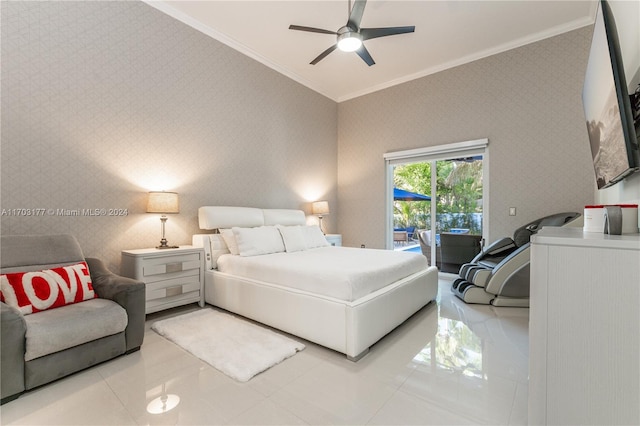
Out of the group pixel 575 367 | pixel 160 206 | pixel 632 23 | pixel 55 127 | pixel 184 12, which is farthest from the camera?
pixel 184 12

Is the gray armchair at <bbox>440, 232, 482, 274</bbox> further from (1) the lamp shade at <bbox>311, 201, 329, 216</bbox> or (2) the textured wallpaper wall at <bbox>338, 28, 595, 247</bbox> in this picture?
(1) the lamp shade at <bbox>311, 201, 329, 216</bbox>

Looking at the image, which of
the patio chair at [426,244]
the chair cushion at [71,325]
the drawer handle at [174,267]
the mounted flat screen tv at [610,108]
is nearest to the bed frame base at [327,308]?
the drawer handle at [174,267]

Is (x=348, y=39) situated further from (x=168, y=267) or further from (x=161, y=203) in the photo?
(x=168, y=267)

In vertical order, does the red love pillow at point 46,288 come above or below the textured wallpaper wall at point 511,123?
below

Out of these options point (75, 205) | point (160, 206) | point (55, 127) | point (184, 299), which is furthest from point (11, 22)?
point (184, 299)

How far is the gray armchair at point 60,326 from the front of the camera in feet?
5.40

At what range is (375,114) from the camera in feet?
17.9

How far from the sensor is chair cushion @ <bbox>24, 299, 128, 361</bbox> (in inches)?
67.6

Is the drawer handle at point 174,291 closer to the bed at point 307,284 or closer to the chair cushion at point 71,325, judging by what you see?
the bed at point 307,284

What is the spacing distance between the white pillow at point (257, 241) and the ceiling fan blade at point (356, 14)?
2396mm

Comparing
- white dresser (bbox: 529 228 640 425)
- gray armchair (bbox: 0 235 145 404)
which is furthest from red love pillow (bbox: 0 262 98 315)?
white dresser (bbox: 529 228 640 425)

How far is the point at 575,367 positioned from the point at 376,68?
469 cm

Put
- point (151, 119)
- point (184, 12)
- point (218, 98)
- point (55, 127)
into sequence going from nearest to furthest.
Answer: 1. point (55, 127)
2. point (151, 119)
3. point (184, 12)
4. point (218, 98)

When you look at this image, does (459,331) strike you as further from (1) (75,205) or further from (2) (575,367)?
(1) (75,205)
